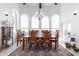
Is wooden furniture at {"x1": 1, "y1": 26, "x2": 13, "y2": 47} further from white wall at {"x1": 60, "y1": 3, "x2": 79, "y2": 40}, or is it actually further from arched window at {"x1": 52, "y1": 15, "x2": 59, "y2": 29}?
white wall at {"x1": 60, "y1": 3, "x2": 79, "y2": 40}

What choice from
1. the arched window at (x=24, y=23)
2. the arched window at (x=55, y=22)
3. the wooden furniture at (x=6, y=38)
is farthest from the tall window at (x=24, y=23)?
the arched window at (x=55, y=22)

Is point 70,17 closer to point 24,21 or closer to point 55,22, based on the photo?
point 55,22

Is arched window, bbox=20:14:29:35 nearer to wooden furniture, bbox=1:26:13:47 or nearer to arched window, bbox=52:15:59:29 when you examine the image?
wooden furniture, bbox=1:26:13:47

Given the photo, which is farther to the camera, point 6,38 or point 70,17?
point 6,38

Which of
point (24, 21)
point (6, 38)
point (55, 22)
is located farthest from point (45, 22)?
point (6, 38)

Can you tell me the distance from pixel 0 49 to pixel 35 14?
513mm

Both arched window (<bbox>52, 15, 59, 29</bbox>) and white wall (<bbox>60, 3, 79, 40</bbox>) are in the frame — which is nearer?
white wall (<bbox>60, 3, 79, 40</bbox>)

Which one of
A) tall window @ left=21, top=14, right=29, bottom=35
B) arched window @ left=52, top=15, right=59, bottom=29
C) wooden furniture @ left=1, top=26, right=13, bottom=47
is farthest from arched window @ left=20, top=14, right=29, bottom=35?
arched window @ left=52, top=15, right=59, bottom=29

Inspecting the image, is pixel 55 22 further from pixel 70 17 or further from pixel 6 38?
pixel 6 38

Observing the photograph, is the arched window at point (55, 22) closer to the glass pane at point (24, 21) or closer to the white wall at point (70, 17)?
the white wall at point (70, 17)

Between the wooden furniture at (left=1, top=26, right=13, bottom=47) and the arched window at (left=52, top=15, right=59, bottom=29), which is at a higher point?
the arched window at (left=52, top=15, right=59, bottom=29)

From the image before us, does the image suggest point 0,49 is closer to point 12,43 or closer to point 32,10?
point 12,43

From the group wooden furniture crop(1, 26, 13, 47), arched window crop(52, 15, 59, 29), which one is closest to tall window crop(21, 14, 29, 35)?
wooden furniture crop(1, 26, 13, 47)

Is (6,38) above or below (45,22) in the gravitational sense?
below
